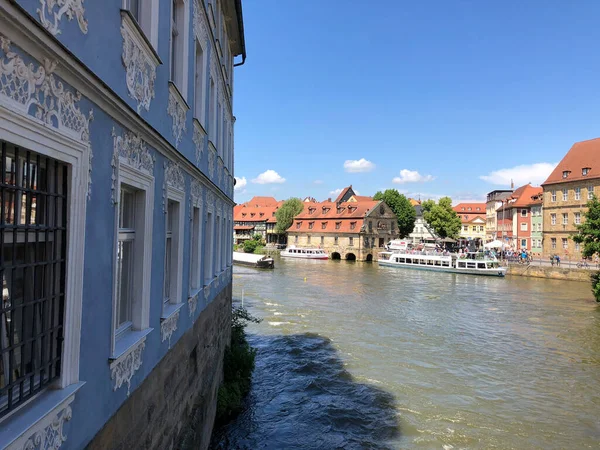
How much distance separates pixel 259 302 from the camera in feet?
85.1

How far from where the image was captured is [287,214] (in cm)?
7475

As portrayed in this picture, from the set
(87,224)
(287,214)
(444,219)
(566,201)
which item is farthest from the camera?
(287,214)

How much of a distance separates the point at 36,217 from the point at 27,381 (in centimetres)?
88

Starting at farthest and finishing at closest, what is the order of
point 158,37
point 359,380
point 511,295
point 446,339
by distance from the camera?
1. point 511,295
2. point 446,339
3. point 359,380
4. point 158,37

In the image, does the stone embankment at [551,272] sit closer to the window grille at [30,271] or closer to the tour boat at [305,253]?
the tour boat at [305,253]

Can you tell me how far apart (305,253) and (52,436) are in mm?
59161

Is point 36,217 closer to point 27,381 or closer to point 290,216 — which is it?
point 27,381

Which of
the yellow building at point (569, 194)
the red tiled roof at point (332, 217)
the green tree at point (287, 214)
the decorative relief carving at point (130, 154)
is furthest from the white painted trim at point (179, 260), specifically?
the green tree at point (287, 214)

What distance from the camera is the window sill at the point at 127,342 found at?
10.2 feet

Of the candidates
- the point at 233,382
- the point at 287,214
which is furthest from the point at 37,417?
the point at 287,214

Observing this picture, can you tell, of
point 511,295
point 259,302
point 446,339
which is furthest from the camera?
point 511,295

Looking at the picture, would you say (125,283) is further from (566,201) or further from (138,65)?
(566,201)

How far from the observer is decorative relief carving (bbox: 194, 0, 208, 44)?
19.7 ft

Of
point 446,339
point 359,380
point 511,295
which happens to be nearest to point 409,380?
point 359,380
